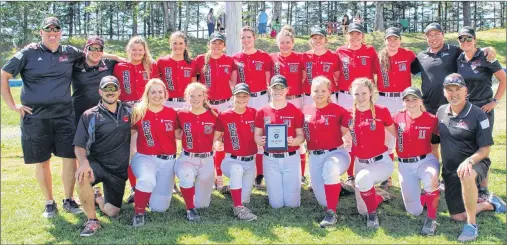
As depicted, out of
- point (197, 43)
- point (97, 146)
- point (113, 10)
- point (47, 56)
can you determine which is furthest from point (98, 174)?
point (113, 10)

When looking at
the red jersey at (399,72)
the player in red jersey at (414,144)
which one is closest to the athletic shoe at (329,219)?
the player in red jersey at (414,144)

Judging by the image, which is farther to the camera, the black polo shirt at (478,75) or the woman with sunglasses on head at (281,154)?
the black polo shirt at (478,75)

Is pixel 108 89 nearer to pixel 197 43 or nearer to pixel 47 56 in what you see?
pixel 47 56

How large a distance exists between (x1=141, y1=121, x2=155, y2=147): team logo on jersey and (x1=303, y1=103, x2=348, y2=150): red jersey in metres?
1.95

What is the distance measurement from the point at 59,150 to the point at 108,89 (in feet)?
3.76

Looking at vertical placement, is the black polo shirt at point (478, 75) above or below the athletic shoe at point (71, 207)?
above

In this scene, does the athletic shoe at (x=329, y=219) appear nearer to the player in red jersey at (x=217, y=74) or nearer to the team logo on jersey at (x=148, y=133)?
the player in red jersey at (x=217, y=74)

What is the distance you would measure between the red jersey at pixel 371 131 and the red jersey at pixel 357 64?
4.47ft

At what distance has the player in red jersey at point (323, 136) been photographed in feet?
20.1

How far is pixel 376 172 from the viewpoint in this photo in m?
5.87

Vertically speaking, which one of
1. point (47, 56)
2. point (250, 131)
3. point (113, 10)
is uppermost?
point (113, 10)

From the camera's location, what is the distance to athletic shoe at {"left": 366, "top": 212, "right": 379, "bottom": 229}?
5.70m

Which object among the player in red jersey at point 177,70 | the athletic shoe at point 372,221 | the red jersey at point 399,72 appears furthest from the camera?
the player in red jersey at point 177,70

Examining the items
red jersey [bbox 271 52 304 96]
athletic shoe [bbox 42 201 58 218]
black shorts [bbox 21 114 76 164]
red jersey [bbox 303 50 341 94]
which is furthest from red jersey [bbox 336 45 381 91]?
athletic shoe [bbox 42 201 58 218]
